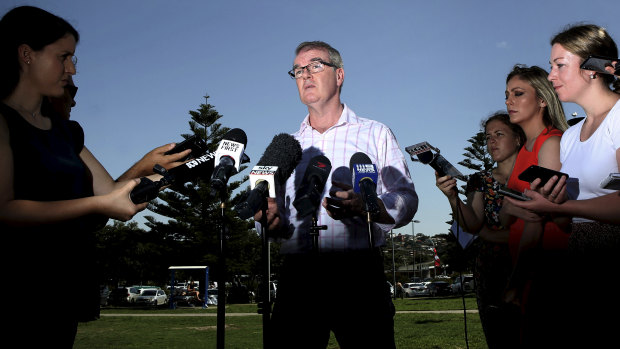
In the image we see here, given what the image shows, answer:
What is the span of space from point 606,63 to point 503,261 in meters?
1.63

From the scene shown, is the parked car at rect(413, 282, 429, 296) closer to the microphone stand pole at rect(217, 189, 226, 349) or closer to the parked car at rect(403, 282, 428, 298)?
the parked car at rect(403, 282, 428, 298)

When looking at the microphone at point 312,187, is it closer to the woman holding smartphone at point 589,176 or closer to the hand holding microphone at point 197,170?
the hand holding microphone at point 197,170

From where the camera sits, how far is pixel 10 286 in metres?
1.79

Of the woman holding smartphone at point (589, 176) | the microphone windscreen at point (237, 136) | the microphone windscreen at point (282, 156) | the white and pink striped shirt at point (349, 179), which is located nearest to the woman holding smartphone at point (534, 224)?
the woman holding smartphone at point (589, 176)

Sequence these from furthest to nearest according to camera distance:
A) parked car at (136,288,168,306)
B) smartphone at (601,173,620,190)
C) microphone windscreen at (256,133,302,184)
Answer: parked car at (136,288,168,306) → microphone windscreen at (256,133,302,184) → smartphone at (601,173,620,190)

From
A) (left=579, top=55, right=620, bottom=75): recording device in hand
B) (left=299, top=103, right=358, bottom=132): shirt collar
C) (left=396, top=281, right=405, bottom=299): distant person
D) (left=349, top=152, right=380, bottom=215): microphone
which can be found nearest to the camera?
(left=579, top=55, right=620, bottom=75): recording device in hand

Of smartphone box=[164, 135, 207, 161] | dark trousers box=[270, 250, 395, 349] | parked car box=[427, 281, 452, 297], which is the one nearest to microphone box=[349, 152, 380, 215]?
dark trousers box=[270, 250, 395, 349]

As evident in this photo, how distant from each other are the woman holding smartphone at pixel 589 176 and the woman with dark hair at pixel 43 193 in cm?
201

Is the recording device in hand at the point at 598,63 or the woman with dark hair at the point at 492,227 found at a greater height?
the recording device in hand at the point at 598,63

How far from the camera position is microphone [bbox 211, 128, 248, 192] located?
200cm

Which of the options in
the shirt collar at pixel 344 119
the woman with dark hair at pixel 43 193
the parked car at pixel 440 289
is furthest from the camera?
the parked car at pixel 440 289

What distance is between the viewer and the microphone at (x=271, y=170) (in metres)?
2.08

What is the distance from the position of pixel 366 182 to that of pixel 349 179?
533 mm

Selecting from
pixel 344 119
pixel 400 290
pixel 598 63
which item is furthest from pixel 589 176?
pixel 400 290
